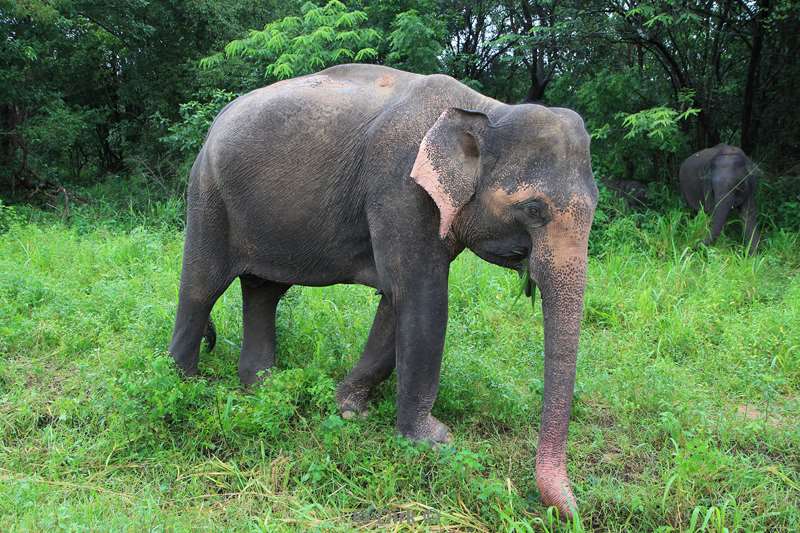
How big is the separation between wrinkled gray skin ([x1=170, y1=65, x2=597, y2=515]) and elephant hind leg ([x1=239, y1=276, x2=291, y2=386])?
0.46ft

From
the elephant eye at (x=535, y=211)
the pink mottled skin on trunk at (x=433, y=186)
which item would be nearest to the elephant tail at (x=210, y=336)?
the pink mottled skin on trunk at (x=433, y=186)

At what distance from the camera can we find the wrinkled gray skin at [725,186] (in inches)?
302

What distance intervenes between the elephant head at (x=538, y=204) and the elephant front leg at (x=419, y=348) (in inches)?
11.4

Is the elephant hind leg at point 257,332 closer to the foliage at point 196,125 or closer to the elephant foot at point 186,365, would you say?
the elephant foot at point 186,365

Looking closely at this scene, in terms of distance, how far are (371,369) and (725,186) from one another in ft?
18.9

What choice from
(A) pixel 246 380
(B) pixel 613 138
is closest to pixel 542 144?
(A) pixel 246 380

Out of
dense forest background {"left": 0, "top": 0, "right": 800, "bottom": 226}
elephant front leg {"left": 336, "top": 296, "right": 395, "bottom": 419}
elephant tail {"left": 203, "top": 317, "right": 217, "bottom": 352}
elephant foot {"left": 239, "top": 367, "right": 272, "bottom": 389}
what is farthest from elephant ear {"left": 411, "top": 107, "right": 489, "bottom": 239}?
dense forest background {"left": 0, "top": 0, "right": 800, "bottom": 226}

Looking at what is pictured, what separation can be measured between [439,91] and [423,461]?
5.18 feet

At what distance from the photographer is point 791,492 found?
9.80ft

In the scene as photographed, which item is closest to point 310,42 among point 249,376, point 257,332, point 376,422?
point 257,332

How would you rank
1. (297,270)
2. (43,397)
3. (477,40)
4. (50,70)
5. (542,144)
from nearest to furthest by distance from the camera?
(542,144) < (297,270) < (43,397) < (50,70) < (477,40)

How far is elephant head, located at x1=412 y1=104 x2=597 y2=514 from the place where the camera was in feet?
8.64

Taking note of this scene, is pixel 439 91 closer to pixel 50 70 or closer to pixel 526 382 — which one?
pixel 526 382

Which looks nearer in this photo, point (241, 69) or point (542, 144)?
point (542, 144)
